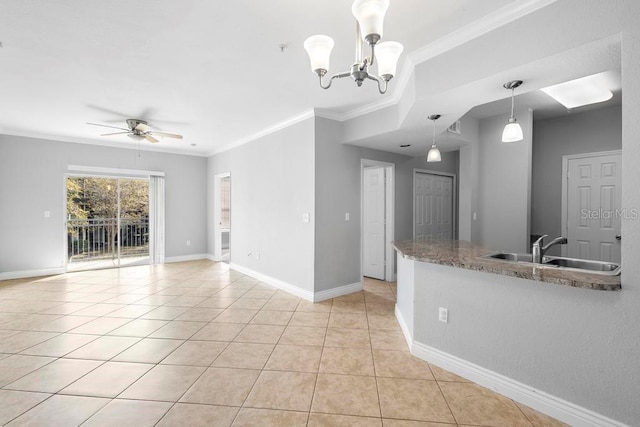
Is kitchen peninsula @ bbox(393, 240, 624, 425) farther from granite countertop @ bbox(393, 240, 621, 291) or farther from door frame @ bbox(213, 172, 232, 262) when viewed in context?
door frame @ bbox(213, 172, 232, 262)

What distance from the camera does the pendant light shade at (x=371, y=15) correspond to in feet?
4.38

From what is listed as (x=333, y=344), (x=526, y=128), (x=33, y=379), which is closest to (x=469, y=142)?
(x=526, y=128)

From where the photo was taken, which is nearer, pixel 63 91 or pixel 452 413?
pixel 452 413

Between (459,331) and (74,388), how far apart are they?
291cm

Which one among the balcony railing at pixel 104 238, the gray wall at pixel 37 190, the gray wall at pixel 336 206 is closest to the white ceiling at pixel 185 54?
the gray wall at pixel 336 206

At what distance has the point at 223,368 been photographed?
2.37 meters

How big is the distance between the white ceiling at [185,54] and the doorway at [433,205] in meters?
1.65

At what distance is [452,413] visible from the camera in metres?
1.85

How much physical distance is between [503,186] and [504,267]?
2773 millimetres

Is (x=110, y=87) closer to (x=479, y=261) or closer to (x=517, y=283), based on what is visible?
(x=479, y=261)

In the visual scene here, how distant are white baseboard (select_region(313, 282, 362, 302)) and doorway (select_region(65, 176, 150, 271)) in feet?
15.8

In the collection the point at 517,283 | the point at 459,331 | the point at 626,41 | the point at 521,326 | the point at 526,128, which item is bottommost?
the point at 459,331

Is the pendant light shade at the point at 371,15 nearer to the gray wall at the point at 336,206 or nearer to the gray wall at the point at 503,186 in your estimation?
the gray wall at the point at 336,206

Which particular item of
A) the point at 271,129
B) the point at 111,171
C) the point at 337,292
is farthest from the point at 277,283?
the point at 111,171
